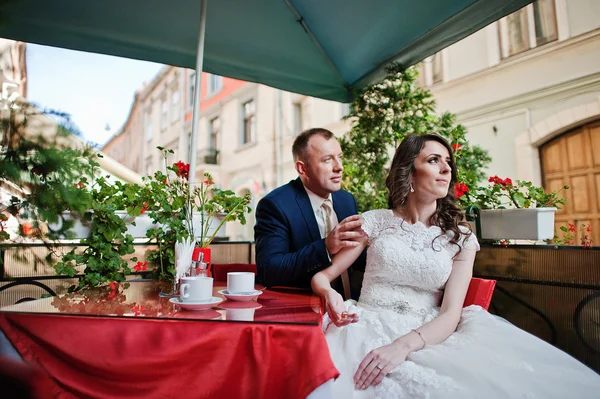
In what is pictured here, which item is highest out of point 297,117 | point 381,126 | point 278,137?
point 297,117

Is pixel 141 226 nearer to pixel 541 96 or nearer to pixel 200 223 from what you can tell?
pixel 200 223

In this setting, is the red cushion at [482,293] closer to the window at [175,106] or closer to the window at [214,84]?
the window at [214,84]

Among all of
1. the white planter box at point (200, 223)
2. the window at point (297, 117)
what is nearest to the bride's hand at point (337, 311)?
the white planter box at point (200, 223)

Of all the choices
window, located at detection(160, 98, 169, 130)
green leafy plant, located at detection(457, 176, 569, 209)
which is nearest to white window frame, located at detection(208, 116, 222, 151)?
window, located at detection(160, 98, 169, 130)

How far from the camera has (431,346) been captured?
1330 mm

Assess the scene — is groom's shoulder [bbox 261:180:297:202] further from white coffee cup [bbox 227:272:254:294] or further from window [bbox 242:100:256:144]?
window [bbox 242:100:256:144]

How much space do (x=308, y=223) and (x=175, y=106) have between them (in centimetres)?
1737

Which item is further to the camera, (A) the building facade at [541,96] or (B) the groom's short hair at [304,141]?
(A) the building facade at [541,96]

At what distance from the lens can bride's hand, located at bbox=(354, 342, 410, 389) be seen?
1143 mm

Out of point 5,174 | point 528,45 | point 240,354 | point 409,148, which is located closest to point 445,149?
point 409,148

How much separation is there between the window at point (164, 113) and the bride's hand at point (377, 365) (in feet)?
62.5

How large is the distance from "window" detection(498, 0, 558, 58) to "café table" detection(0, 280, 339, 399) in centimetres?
700

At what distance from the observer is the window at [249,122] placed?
14.0 metres

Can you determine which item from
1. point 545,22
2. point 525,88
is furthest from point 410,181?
point 545,22
